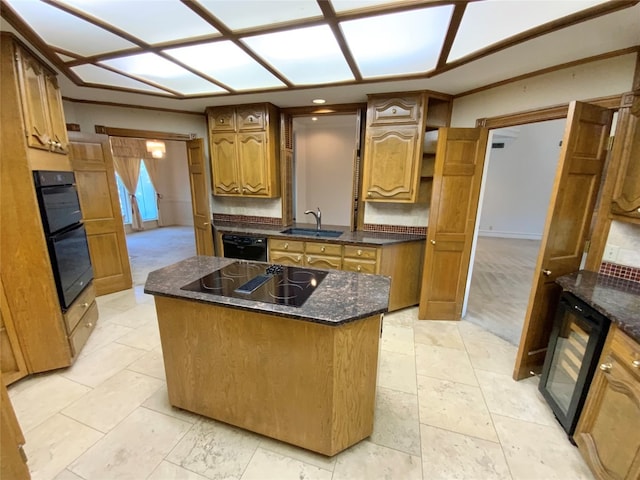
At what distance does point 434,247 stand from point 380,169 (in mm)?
1010

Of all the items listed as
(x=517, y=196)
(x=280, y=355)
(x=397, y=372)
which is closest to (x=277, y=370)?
(x=280, y=355)

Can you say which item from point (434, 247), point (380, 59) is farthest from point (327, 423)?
point (380, 59)

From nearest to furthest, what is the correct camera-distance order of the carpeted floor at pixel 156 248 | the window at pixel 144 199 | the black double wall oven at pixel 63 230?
the black double wall oven at pixel 63 230 → the carpeted floor at pixel 156 248 → the window at pixel 144 199

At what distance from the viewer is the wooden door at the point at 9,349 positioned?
1.89m

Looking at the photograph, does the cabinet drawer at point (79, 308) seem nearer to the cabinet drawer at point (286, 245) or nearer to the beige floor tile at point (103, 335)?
the beige floor tile at point (103, 335)

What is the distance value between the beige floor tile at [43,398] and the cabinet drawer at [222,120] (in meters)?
2.93

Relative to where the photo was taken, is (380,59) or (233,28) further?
(380,59)

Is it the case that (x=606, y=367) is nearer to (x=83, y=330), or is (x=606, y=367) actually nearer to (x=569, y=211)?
(x=569, y=211)

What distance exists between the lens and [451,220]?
2.77 m

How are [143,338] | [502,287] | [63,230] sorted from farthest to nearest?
[502,287]
[143,338]
[63,230]

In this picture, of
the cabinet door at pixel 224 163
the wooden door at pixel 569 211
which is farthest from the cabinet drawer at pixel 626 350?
the cabinet door at pixel 224 163

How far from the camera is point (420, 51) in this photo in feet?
6.12

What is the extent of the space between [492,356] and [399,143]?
2.21 m

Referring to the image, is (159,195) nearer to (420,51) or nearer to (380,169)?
(380,169)
